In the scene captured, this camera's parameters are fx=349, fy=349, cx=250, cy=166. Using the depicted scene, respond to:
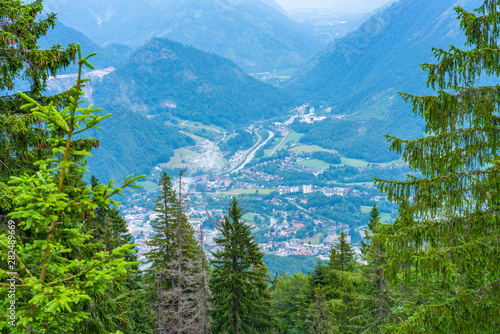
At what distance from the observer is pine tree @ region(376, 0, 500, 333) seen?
6.16 metres

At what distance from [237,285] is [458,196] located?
10.9 meters

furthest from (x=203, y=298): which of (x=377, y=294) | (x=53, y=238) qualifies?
(x=53, y=238)

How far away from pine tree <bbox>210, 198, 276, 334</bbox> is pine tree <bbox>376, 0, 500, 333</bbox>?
9190mm

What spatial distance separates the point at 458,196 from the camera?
251 inches

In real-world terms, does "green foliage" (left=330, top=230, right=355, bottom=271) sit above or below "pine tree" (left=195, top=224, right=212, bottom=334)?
above

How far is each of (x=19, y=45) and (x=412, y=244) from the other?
335 inches

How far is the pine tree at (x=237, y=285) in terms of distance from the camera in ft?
49.8

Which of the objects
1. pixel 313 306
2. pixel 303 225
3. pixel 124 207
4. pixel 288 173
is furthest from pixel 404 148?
pixel 288 173

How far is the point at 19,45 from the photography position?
6840 millimetres

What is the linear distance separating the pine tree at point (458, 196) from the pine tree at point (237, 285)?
9190mm

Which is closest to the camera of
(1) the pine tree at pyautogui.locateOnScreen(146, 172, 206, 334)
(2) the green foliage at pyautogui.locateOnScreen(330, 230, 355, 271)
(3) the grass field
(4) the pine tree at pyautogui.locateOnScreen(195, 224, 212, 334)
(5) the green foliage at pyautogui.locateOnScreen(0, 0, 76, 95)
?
(5) the green foliage at pyautogui.locateOnScreen(0, 0, 76, 95)

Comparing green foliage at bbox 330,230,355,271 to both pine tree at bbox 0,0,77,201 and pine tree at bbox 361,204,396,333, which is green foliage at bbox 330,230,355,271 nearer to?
pine tree at bbox 361,204,396,333

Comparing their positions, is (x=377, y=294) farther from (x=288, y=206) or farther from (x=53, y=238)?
(x=288, y=206)

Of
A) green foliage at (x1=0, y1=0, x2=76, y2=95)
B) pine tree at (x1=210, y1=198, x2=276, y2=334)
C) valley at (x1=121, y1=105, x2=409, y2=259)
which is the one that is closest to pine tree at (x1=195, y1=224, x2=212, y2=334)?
pine tree at (x1=210, y1=198, x2=276, y2=334)
